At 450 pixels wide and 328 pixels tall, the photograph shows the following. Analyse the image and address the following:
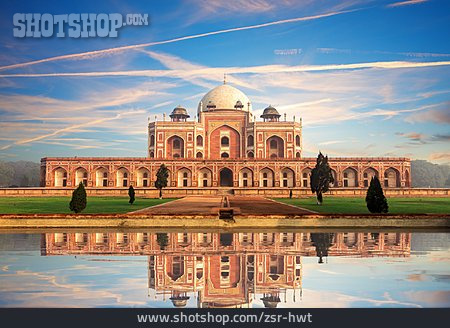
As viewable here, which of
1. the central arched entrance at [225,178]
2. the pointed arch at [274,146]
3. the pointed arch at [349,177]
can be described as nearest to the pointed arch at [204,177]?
→ the central arched entrance at [225,178]

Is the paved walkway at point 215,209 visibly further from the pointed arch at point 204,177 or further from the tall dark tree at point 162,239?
the pointed arch at point 204,177

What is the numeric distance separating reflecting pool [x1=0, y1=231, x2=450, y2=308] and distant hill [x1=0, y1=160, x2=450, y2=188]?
54130 millimetres

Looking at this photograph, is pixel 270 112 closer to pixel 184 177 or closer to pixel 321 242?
pixel 184 177

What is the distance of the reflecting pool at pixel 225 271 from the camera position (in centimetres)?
543

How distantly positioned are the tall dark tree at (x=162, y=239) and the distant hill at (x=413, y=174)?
52.5m

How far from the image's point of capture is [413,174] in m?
70.8

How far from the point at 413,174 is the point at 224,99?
37.3m

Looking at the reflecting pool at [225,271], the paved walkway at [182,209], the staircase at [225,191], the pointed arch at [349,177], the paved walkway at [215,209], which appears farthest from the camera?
the pointed arch at [349,177]

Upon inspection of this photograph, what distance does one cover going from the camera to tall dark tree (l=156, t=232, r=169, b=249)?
9.53 metres

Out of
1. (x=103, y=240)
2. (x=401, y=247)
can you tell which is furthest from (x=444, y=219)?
(x=103, y=240)

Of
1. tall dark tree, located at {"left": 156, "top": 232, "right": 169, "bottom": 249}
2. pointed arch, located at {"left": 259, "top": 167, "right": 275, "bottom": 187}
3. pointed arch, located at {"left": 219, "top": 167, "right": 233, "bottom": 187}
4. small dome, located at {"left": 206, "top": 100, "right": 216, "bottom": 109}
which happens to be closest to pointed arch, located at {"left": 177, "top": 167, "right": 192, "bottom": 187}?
pointed arch, located at {"left": 219, "top": 167, "right": 233, "bottom": 187}

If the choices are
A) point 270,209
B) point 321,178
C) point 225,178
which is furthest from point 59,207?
point 225,178
